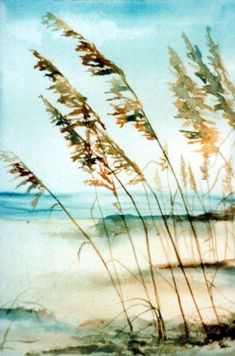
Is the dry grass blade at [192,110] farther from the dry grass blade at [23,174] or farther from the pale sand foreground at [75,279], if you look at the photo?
the dry grass blade at [23,174]

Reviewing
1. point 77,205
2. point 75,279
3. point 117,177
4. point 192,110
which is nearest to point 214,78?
point 192,110

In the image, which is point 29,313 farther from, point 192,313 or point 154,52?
point 154,52

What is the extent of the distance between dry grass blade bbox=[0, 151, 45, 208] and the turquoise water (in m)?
0.01

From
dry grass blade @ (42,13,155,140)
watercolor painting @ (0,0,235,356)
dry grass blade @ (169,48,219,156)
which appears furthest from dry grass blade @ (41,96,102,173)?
dry grass blade @ (169,48,219,156)

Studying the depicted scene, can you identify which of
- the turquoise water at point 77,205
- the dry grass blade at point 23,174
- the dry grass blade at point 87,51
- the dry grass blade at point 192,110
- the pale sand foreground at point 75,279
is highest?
the dry grass blade at point 87,51

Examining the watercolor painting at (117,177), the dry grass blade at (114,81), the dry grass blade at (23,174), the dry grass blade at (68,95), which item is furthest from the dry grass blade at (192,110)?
the dry grass blade at (23,174)

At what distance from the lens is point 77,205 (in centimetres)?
138

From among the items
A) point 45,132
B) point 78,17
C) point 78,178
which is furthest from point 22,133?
point 78,17

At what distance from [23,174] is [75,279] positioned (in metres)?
0.30

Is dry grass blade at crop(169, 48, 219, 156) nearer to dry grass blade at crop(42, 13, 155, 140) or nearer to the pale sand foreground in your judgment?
dry grass blade at crop(42, 13, 155, 140)

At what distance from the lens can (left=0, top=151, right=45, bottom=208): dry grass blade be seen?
1371mm

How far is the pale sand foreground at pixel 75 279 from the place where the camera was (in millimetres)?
1344

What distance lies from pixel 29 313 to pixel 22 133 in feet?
1.52

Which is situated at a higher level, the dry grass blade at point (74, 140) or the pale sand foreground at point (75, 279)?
the dry grass blade at point (74, 140)
